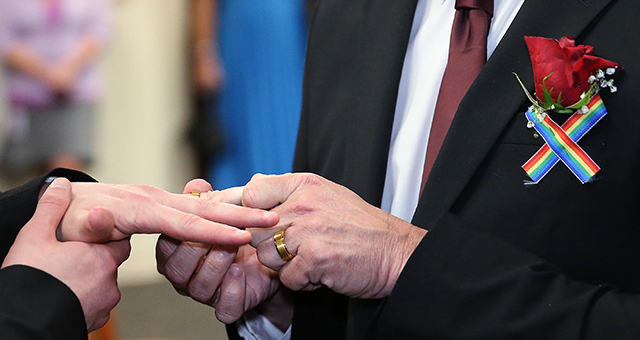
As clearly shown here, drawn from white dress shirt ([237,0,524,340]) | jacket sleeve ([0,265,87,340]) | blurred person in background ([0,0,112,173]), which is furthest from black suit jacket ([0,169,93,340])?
blurred person in background ([0,0,112,173])

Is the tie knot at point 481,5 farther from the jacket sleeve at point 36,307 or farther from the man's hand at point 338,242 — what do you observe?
the jacket sleeve at point 36,307

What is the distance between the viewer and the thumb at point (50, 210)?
3.39ft

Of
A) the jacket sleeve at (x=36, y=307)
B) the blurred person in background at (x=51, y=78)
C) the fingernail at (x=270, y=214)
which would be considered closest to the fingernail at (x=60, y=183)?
the jacket sleeve at (x=36, y=307)

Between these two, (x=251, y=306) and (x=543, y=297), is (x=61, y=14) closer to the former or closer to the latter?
(x=251, y=306)

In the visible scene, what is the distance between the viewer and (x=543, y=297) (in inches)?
36.9

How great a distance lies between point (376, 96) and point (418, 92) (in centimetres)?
9

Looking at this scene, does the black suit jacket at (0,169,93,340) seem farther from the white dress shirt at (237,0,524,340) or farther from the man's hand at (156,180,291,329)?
the white dress shirt at (237,0,524,340)

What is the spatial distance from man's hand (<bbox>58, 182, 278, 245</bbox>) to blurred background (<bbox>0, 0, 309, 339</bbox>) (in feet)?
9.50

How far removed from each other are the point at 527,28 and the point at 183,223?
2.27 ft

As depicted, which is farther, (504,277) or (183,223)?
(183,223)

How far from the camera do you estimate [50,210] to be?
1.07 metres

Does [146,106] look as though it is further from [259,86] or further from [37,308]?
[37,308]

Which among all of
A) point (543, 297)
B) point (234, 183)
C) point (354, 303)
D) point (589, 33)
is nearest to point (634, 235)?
point (543, 297)

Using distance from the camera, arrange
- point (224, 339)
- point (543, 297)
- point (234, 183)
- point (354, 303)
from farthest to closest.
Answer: point (234, 183) → point (224, 339) → point (354, 303) → point (543, 297)
